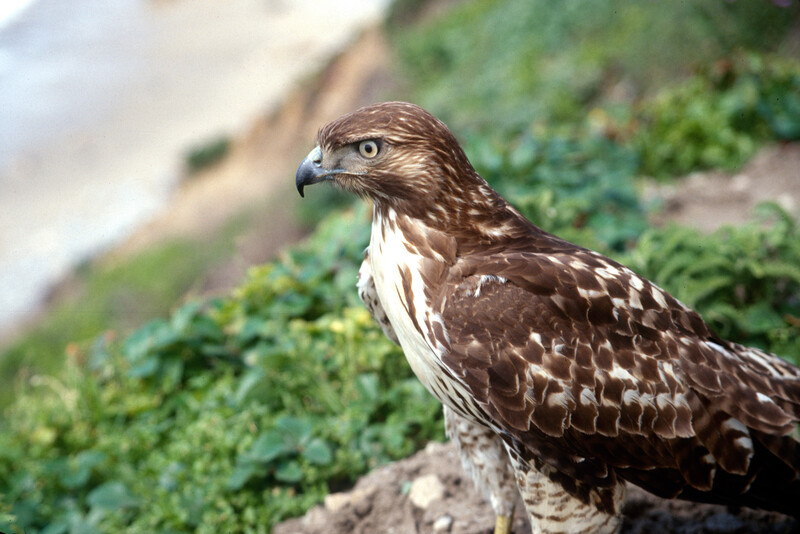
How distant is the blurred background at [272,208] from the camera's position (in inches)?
139

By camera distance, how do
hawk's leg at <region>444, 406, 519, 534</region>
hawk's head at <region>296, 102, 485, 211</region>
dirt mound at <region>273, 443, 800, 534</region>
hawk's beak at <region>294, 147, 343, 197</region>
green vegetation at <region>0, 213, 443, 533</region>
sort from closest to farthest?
hawk's head at <region>296, 102, 485, 211</region>, hawk's beak at <region>294, 147, 343, 197</region>, hawk's leg at <region>444, 406, 519, 534</region>, dirt mound at <region>273, 443, 800, 534</region>, green vegetation at <region>0, 213, 443, 533</region>

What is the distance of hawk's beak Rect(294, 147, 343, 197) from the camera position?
246 centimetres

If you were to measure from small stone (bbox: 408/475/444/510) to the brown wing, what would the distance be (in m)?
0.95

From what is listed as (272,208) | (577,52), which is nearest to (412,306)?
(577,52)

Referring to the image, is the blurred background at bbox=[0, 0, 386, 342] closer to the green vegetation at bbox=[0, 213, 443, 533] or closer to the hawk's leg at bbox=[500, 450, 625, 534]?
the green vegetation at bbox=[0, 213, 443, 533]

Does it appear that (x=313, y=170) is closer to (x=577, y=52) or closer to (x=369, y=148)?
(x=369, y=148)

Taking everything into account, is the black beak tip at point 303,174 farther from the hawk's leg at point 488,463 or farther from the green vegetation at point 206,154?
the green vegetation at point 206,154

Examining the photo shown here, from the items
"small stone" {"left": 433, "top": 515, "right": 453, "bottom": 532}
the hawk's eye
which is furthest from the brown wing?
"small stone" {"left": 433, "top": 515, "right": 453, "bottom": 532}

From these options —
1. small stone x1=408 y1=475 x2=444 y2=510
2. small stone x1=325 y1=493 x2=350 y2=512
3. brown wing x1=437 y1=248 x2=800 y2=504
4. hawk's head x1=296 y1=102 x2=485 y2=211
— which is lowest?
small stone x1=408 y1=475 x2=444 y2=510

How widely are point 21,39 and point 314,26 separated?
9422 millimetres

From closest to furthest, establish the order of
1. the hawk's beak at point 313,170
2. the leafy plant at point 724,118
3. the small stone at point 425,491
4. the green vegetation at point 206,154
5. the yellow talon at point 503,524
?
1. the hawk's beak at point 313,170
2. the yellow talon at point 503,524
3. the small stone at point 425,491
4. the leafy plant at point 724,118
5. the green vegetation at point 206,154

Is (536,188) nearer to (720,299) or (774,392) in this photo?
(720,299)

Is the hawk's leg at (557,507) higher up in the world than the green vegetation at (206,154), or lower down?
lower down

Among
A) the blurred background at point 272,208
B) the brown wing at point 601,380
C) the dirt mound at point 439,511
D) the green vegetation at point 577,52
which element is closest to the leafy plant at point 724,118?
the blurred background at point 272,208
